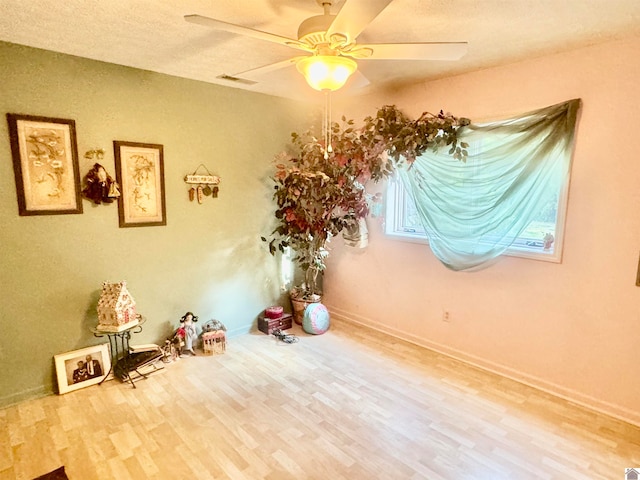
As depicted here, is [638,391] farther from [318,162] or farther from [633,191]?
[318,162]

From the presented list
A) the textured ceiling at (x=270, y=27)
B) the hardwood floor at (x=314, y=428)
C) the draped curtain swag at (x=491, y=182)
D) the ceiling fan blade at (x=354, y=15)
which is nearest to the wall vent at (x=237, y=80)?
the textured ceiling at (x=270, y=27)

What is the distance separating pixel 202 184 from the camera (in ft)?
10.2

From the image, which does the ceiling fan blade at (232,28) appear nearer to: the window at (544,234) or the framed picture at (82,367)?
the window at (544,234)

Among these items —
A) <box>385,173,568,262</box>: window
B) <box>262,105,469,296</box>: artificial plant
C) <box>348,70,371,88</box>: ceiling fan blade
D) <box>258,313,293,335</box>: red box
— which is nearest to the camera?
<box>348,70,371,88</box>: ceiling fan blade

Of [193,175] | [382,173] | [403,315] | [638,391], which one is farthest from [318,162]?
[638,391]

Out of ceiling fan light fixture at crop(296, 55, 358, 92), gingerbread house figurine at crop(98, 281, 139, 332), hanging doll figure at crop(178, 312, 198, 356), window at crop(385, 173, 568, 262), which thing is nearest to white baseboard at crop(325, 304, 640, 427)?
window at crop(385, 173, 568, 262)

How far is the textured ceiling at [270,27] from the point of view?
1711 mm

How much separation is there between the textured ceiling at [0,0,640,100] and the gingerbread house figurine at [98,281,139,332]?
1646 mm

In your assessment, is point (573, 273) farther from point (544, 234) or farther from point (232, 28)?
point (232, 28)

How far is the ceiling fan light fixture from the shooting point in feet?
5.15

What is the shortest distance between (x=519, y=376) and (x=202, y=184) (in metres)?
3.04

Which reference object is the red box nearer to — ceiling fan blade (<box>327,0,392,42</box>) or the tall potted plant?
the tall potted plant

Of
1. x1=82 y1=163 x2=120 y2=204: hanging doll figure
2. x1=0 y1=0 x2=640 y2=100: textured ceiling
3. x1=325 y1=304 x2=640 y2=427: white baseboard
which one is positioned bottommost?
x1=325 y1=304 x2=640 y2=427: white baseboard

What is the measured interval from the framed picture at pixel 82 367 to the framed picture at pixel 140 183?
0.99 m
